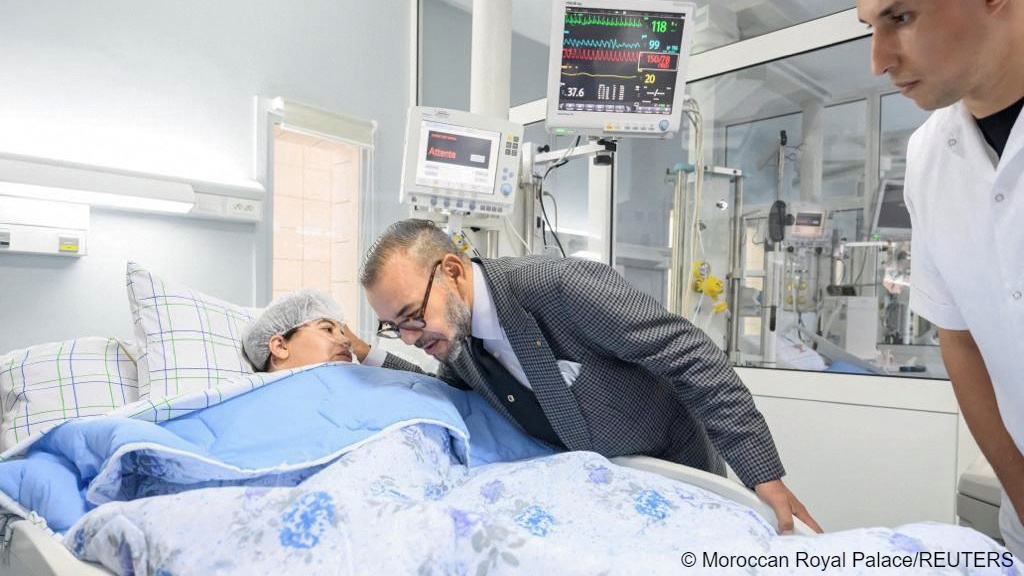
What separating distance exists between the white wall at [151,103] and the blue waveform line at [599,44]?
206 centimetres

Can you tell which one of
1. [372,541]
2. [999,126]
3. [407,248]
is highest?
[999,126]

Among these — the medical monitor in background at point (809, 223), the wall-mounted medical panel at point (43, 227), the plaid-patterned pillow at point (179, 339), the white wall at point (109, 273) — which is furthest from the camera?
the medical monitor in background at point (809, 223)

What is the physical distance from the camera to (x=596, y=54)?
95.2 inches

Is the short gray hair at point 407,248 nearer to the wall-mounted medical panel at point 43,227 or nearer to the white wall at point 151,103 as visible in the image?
the wall-mounted medical panel at point 43,227

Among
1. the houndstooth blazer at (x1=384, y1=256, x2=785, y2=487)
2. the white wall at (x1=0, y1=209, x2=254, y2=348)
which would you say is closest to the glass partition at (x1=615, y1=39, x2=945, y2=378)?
the houndstooth blazer at (x1=384, y1=256, x2=785, y2=487)

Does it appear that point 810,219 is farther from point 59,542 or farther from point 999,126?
point 59,542

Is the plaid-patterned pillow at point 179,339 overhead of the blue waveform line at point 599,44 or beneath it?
beneath

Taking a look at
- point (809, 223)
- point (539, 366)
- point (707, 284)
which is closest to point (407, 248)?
point (539, 366)

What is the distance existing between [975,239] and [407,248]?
3.78ft

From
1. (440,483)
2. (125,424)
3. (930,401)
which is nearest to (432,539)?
(440,483)

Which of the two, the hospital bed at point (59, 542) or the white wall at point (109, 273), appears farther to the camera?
the white wall at point (109, 273)

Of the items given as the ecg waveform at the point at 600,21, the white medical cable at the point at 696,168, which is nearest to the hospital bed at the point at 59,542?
the white medical cable at the point at 696,168

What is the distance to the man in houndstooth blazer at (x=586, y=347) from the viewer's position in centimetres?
140

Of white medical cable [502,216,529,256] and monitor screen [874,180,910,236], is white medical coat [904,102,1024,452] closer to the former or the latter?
white medical cable [502,216,529,256]
